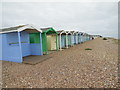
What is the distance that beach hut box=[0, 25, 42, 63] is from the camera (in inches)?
206

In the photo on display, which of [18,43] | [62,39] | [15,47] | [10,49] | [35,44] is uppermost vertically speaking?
[62,39]

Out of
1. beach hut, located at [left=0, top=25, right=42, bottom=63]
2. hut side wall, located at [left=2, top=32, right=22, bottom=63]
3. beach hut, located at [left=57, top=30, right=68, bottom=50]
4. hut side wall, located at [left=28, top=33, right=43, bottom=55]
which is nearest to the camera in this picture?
beach hut, located at [left=0, top=25, right=42, bottom=63]

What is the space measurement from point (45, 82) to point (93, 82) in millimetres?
1822

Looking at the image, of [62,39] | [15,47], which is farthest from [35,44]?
[62,39]

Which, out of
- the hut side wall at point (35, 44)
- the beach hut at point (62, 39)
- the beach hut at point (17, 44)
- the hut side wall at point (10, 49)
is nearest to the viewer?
the beach hut at point (17, 44)

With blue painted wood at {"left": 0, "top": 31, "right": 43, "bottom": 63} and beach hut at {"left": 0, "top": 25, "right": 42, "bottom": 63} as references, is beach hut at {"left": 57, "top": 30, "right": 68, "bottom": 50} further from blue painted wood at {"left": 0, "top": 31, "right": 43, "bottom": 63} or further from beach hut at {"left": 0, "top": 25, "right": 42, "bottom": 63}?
blue painted wood at {"left": 0, "top": 31, "right": 43, "bottom": 63}

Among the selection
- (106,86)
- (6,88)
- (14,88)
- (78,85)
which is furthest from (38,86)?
(106,86)

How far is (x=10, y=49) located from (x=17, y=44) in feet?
3.04

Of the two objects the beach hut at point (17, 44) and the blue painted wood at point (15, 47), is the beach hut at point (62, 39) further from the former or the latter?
the blue painted wood at point (15, 47)

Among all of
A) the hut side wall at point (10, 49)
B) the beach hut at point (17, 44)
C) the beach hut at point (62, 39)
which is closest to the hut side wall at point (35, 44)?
the beach hut at point (17, 44)

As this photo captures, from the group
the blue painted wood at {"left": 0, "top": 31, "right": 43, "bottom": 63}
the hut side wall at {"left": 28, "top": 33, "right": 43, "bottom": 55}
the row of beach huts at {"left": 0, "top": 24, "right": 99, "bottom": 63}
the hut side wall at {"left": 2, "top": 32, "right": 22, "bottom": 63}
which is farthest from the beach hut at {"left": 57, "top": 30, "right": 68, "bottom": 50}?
the hut side wall at {"left": 2, "top": 32, "right": 22, "bottom": 63}

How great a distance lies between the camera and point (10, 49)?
5.66m

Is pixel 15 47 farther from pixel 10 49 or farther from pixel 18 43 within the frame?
pixel 18 43

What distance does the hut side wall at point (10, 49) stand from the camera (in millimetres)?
5340
